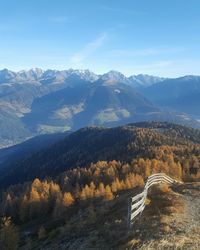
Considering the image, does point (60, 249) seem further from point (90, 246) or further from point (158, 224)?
point (158, 224)

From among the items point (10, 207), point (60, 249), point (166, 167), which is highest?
point (60, 249)

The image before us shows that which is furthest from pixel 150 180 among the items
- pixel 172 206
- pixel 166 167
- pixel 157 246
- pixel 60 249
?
pixel 166 167

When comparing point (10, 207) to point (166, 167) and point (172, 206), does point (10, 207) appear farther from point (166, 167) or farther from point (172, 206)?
point (172, 206)

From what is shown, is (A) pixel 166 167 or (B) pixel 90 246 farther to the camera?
(A) pixel 166 167

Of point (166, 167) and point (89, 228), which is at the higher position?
point (89, 228)

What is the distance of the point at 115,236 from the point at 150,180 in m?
17.9

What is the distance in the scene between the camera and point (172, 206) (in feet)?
132

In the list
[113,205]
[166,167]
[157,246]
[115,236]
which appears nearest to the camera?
[157,246]

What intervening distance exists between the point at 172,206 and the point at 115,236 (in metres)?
9.62

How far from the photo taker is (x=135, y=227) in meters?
33.0

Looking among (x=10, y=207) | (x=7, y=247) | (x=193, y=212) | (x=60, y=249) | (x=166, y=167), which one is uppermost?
(x=193, y=212)

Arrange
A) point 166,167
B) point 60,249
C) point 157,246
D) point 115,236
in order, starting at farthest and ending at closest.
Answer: point 166,167 < point 60,249 < point 115,236 < point 157,246

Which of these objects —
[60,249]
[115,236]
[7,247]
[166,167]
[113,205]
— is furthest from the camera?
[166,167]

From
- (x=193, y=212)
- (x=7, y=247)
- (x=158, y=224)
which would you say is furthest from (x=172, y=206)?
(x=7, y=247)
